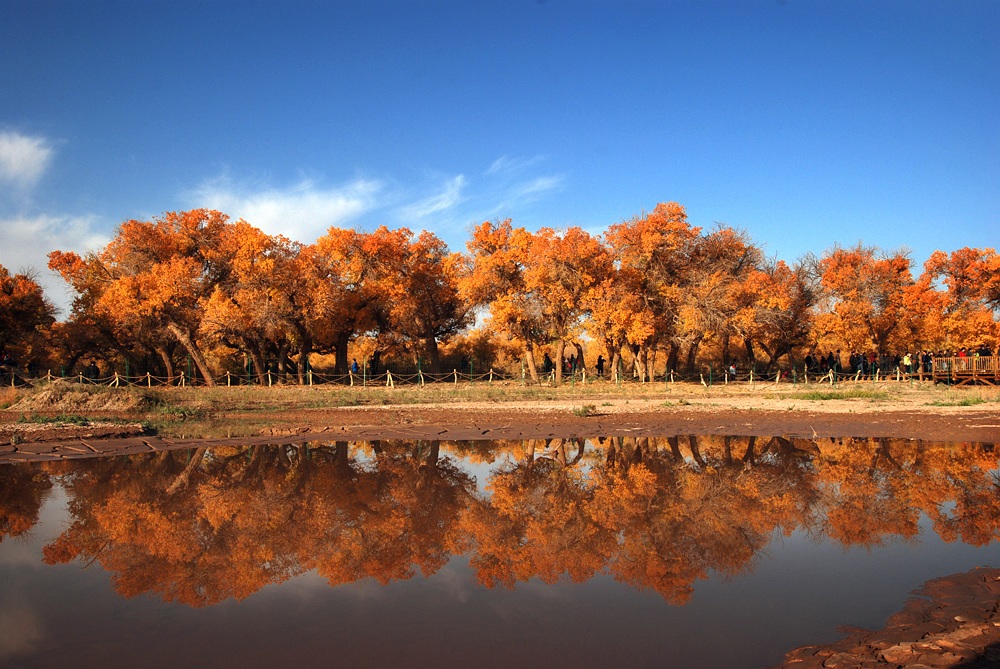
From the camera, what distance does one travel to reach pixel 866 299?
45.4m

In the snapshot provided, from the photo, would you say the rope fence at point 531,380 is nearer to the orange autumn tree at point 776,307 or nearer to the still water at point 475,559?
the orange autumn tree at point 776,307

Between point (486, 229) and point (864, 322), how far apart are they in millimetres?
25759

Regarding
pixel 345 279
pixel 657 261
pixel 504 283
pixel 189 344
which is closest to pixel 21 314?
pixel 189 344

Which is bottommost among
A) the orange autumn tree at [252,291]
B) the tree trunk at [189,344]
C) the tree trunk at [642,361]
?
the tree trunk at [642,361]

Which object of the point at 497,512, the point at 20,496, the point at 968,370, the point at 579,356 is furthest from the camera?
the point at 579,356

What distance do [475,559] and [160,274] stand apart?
124 ft

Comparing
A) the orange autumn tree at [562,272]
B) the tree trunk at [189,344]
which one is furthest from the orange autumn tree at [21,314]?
the orange autumn tree at [562,272]

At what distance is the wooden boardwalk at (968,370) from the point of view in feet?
116

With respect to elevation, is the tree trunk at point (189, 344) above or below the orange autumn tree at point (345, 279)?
below

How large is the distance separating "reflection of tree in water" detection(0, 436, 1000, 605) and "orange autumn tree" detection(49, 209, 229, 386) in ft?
92.2

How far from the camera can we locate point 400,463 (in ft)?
43.6

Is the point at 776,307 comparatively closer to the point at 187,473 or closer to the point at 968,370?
the point at 968,370

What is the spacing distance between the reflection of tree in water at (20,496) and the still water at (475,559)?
0.19 feet

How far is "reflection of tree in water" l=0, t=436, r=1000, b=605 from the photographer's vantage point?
22.6ft
